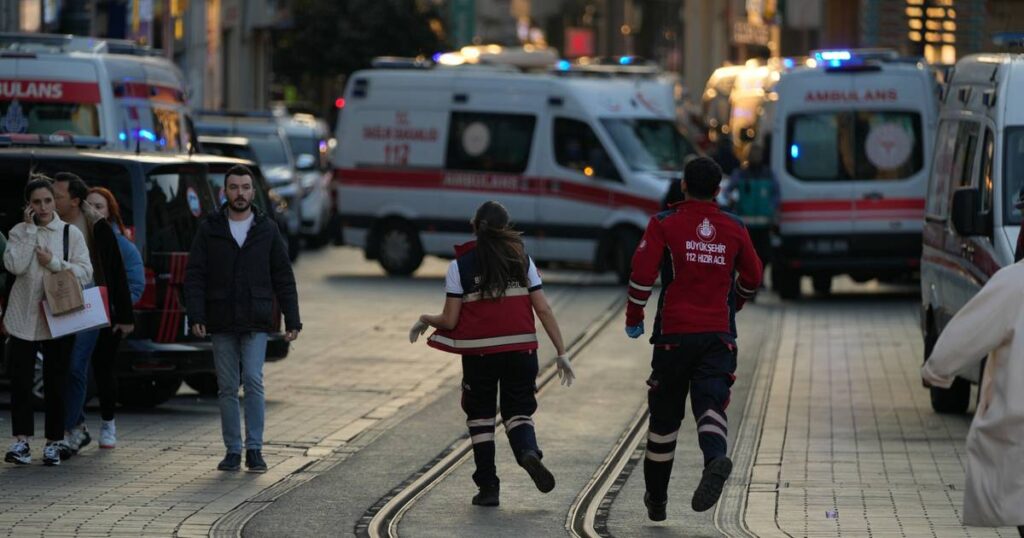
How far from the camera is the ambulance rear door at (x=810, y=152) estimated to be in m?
23.9

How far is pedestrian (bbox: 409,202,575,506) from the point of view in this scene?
9961 mm

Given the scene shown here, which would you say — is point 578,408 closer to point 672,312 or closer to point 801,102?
point 672,312

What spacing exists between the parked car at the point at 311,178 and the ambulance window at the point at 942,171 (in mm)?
16562

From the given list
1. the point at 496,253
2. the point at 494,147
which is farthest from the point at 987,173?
the point at 494,147

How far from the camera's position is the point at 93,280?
1148cm

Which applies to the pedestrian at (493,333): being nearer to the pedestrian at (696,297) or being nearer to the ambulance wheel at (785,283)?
the pedestrian at (696,297)

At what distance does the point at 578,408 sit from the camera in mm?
14617

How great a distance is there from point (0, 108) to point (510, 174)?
30.6 feet

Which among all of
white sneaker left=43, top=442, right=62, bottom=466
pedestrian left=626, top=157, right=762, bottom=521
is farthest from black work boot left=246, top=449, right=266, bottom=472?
pedestrian left=626, top=157, right=762, bottom=521

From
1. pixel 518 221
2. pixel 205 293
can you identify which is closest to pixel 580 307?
pixel 518 221

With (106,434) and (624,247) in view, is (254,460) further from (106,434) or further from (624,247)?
(624,247)

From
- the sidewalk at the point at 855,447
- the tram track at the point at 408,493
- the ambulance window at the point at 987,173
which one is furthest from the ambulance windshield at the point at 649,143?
the tram track at the point at 408,493

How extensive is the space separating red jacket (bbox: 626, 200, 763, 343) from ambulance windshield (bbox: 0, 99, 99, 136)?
9.34 meters

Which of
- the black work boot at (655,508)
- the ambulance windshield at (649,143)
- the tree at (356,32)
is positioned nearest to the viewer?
the black work boot at (655,508)
